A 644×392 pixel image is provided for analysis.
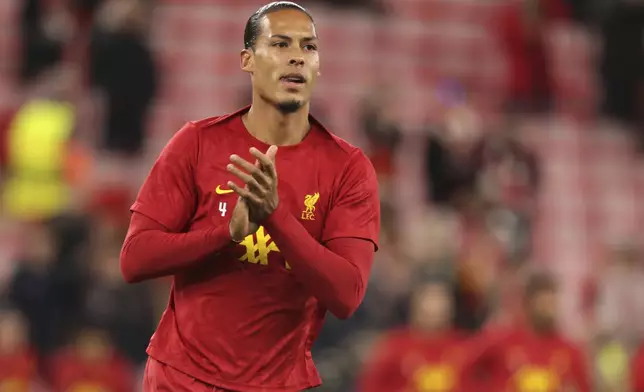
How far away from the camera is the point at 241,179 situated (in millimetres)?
3314

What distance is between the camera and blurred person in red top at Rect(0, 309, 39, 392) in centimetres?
779

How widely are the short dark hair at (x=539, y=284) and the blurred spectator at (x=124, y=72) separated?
3.72 meters

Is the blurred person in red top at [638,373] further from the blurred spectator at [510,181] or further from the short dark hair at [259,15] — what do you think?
the short dark hair at [259,15]

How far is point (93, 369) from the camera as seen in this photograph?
26.1 feet

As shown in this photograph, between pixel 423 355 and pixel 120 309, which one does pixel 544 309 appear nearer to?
pixel 423 355

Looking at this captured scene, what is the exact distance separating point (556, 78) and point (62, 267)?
17.2 feet

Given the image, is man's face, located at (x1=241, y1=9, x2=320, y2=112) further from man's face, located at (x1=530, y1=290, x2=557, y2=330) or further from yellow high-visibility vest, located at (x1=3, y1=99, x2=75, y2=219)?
yellow high-visibility vest, located at (x1=3, y1=99, x2=75, y2=219)

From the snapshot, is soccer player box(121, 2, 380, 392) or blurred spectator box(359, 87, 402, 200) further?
blurred spectator box(359, 87, 402, 200)

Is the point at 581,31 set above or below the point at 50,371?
above

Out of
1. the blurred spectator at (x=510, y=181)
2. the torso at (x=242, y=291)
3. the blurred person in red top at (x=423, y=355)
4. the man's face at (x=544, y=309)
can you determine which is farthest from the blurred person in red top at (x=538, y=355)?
the torso at (x=242, y=291)

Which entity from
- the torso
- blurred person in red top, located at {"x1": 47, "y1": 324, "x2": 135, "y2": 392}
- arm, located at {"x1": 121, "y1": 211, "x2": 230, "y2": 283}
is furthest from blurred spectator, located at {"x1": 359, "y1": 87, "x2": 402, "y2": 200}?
arm, located at {"x1": 121, "y1": 211, "x2": 230, "y2": 283}

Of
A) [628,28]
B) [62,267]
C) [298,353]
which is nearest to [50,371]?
[62,267]

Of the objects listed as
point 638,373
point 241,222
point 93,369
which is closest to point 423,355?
point 638,373

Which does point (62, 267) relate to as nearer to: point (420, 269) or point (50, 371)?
point (50, 371)
